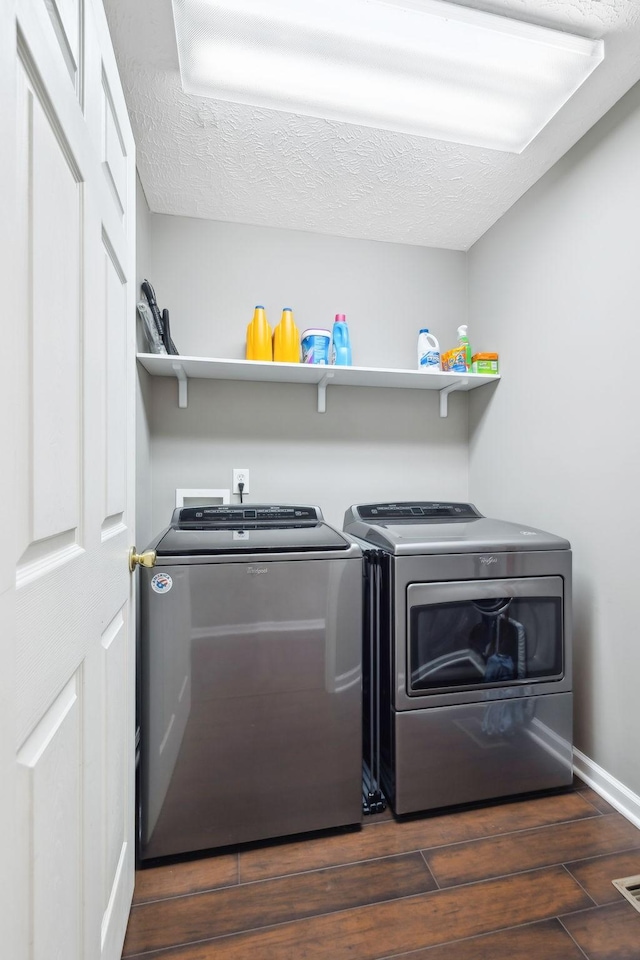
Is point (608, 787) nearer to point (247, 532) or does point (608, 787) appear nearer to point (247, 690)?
point (247, 690)

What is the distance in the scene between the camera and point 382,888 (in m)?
1.26

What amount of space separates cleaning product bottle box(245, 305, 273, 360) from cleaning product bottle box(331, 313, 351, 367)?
0.30m

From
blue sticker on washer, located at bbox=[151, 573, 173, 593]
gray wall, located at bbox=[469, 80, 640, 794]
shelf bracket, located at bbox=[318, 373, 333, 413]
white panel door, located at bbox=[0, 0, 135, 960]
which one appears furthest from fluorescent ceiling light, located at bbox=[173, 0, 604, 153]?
blue sticker on washer, located at bbox=[151, 573, 173, 593]

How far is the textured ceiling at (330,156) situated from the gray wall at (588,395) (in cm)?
15

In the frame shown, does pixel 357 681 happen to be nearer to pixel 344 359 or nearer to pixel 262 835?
pixel 262 835

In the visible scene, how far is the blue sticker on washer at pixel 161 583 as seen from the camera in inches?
52.8

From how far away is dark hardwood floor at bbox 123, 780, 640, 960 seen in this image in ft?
3.61

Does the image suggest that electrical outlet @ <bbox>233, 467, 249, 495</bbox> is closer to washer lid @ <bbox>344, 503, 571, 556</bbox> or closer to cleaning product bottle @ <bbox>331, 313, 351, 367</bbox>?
Answer: washer lid @ <bbox>344, 503, 571, 556</bbox>

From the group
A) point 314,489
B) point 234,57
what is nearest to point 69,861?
point 314,489

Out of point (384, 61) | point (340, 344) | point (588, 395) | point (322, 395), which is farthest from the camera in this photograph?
point (322, 395)

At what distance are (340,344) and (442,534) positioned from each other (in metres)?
1.04

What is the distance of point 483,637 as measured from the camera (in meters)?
1.61

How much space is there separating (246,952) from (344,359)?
6.62ft

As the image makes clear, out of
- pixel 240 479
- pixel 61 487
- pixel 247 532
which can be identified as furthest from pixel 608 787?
pixel 61 487
